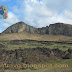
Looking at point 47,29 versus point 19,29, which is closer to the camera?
point 19,29

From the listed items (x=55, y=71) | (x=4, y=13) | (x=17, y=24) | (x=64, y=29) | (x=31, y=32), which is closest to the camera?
(x=55, y=71)

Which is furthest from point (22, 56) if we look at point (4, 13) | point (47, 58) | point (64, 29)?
point (64, 29)

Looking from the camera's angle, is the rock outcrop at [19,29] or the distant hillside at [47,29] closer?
the distant hillside at [47,29]

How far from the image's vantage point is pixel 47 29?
14300 centimetres

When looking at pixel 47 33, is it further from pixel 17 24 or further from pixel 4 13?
pixel 4 13

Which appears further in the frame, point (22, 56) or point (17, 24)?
point (17, 24)

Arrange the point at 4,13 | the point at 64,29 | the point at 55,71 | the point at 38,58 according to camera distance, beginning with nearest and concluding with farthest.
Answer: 1. the point at 55,71
2. the point at 38,58
3. the point at 4,13
4. the point at 64,29

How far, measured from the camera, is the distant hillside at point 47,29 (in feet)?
425

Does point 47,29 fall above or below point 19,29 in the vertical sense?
below

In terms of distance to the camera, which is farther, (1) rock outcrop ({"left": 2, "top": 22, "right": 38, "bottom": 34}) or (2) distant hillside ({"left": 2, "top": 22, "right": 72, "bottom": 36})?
(1) rock outcrop ({"left": 2, "top": 22, "right": 38, "bottom": 34})

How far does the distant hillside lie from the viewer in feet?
425

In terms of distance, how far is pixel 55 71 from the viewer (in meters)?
9.48

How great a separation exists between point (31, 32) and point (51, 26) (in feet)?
85.1

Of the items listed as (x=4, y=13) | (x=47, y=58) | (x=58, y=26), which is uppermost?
(x=58, y=26)
